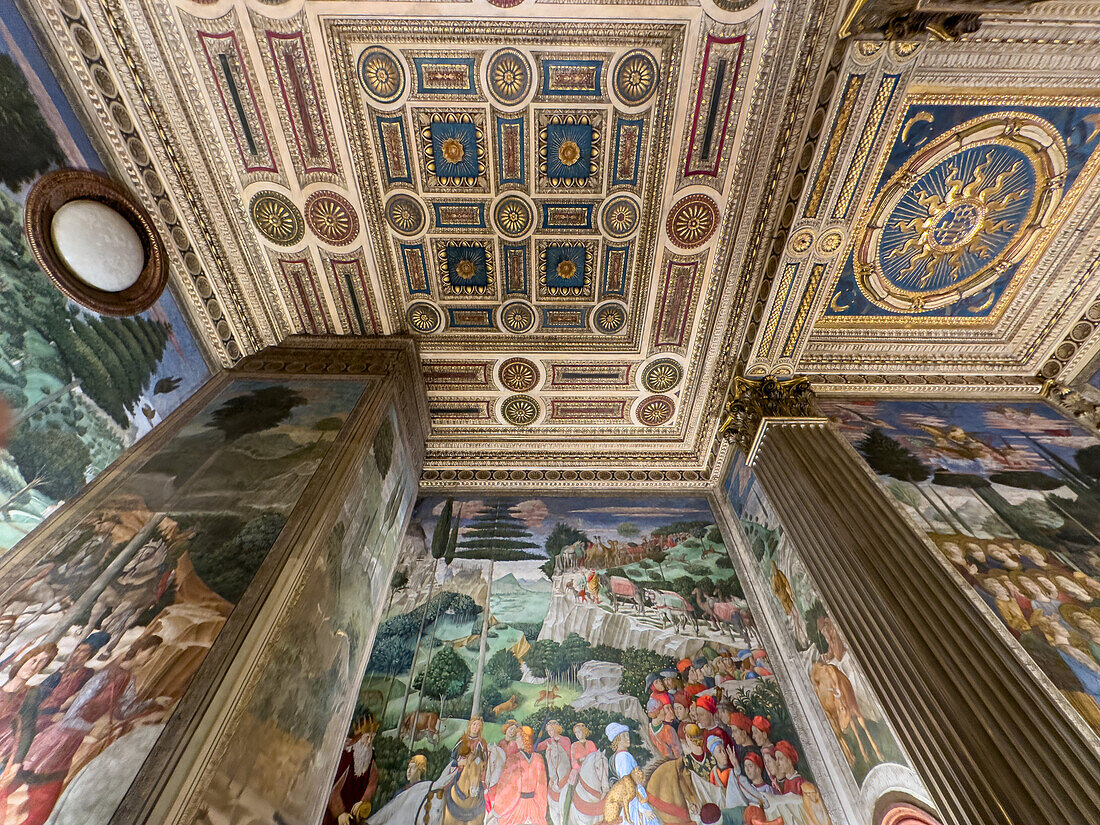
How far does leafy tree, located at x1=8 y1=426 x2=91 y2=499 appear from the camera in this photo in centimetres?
442

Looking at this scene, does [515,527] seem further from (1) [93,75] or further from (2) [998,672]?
(1) [93,75]

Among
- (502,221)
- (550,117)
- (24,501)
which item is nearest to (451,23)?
(550,117)

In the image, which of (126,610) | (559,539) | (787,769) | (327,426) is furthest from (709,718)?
(126,610)

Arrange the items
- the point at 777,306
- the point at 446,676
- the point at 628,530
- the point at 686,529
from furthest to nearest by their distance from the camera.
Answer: the point at 686,529
the point at 628,530
the point at 777,306
the point at 446,676

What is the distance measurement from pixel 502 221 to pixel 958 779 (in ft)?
23.9

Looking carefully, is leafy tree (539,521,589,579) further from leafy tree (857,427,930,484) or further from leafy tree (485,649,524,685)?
leafy tree (857,427,930,484)

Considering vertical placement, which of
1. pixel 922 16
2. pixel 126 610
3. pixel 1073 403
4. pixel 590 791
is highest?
pixel 922 16

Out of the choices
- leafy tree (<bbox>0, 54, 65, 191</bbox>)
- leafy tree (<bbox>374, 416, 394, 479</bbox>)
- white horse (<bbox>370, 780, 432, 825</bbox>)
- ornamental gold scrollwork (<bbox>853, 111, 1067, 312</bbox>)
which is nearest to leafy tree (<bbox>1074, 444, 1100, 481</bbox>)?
ornamental gold scrollwork (<bbox>853, 111, 1067, 312</bbox>)

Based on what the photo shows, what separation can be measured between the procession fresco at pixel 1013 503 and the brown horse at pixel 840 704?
1602mm

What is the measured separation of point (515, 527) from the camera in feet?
27.0

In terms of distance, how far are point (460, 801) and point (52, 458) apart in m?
5.00

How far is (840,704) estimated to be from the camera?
5492 millimetres

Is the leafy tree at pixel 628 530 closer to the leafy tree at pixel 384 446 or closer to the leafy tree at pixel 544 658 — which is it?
the leafy tree at pixel 544 658

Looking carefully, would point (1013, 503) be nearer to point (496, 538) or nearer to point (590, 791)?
point (590, 791)
